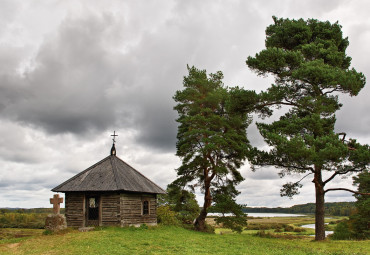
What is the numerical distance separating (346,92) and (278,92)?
446 centimetres

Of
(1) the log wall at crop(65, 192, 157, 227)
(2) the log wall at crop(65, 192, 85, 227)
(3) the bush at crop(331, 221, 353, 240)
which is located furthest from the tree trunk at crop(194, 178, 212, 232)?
(3) the bush at crop(331, 221, 353, 240)

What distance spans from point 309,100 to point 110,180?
1636 centimetres

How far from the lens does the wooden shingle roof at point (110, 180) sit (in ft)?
75.3

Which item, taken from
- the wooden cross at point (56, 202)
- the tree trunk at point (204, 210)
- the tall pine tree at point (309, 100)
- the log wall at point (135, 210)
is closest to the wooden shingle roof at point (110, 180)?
the log wall at point (135, 210)

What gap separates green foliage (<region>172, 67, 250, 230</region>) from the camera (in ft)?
88.0

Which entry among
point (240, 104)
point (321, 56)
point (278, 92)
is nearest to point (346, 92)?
point (321, 56)

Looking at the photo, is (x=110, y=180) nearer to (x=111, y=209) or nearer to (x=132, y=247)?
(x=111, y=209)

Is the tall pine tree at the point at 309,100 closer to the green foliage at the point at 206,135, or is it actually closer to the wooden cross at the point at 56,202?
the green foliage at the point at 206,135

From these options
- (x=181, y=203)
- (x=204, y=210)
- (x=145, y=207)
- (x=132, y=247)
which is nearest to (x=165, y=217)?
(x=181, y=203)

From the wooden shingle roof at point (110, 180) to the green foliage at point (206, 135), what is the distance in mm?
4168

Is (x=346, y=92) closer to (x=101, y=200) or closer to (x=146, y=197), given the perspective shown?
(x=146, y=197)

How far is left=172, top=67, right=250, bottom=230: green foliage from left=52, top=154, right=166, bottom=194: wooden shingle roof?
4168 mm

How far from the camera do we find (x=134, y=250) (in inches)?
553

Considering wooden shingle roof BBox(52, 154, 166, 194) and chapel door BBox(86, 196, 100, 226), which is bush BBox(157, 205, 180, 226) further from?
chapel door BBox(86, 196, 100, 226)
